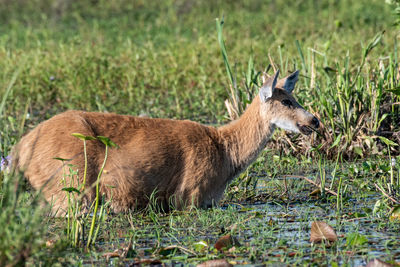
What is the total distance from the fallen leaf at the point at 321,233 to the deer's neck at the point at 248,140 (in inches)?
65.6

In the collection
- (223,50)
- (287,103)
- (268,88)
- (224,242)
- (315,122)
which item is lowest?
(224,242)

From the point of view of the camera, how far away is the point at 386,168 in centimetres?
628

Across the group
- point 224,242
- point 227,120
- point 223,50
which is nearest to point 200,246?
point 224,242

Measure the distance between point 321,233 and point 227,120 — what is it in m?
4.50

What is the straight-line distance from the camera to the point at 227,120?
29.9ft

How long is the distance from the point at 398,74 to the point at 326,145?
1201 millimetres

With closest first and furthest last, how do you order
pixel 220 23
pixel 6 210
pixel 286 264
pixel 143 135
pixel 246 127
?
pixel 6 210
pixel 286 264
pixel 143 135
pixel 246 127
pixel 220 23

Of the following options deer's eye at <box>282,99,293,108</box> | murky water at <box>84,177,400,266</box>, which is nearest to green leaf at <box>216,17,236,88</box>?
deer's eye at <box>282,99,293,108</box>

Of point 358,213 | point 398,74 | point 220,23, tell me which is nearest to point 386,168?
point 358,213

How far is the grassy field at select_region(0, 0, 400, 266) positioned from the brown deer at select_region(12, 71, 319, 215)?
0.72ft

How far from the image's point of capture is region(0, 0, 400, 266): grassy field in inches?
178

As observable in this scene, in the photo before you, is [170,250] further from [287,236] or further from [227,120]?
[227,120]

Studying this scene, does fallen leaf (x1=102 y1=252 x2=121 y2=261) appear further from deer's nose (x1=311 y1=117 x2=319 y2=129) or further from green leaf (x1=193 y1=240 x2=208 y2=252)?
deer's nose (x1=311 y1=117 x2=319 y2=129)

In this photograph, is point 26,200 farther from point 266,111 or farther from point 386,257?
point 386,257
